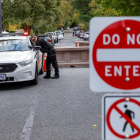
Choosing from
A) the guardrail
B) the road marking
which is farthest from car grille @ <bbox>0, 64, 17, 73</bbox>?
the guardrail

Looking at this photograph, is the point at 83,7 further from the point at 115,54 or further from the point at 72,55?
the point at 115,54

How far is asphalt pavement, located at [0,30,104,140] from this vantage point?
19.9 feet

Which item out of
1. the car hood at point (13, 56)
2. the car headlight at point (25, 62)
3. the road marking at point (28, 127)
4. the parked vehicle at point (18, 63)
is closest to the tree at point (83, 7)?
the parked vehicle at point (18, 63)

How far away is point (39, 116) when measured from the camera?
726 centimetres

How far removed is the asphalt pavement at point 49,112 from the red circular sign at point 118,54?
2865mm

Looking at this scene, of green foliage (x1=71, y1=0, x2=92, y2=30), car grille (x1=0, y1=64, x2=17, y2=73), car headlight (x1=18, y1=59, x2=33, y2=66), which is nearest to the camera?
car grille (x1=0, y1=64, x2=17, y2=73)

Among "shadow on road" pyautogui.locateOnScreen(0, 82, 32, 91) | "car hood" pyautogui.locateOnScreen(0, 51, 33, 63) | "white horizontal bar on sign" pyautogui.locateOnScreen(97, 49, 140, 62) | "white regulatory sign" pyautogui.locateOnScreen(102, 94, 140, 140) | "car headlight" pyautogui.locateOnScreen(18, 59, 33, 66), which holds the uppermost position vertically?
"white horizontal bar on sign" pyautogui.locateOnScreen(97, 49, 140, 62)

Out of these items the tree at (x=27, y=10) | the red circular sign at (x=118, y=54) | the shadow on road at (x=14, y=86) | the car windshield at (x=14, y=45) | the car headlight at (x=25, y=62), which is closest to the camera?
the red circular sign at (x=118, y=54)

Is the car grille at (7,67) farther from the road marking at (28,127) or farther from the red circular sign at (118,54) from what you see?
the red circular sign at (118,54)

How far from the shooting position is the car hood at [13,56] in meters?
10.6

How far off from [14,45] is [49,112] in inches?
Answer: 191

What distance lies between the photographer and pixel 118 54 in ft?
9.95

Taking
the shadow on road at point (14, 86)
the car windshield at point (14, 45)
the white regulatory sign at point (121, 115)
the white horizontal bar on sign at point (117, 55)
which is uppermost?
the white horizontal bar on sign at point (117, 55)

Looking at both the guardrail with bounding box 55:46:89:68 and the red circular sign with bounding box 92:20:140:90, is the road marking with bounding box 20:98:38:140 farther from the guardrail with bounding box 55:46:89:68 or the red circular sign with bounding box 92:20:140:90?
the guardrail with bounding box 55:46:89:68
